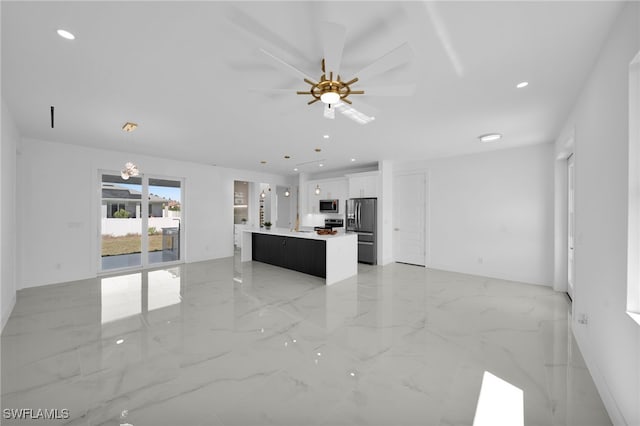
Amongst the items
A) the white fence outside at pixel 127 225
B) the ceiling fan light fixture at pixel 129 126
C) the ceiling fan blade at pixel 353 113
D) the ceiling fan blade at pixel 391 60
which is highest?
the ceiling fan light fixture at pixel 129 126

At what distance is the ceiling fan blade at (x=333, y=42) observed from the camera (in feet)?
5.05

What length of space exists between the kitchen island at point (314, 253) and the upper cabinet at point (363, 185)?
1787 millimetres

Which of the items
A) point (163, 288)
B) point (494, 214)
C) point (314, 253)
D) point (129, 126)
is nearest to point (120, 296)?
point (163, 288)

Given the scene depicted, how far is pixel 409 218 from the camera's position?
6.76 metres

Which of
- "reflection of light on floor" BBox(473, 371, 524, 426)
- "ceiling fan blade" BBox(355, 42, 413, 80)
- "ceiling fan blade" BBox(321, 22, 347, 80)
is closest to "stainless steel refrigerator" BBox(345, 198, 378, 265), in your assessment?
"reflection of light on floor" BBox(473, 371, 524, 426)

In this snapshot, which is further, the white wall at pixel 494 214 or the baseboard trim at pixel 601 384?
the white wall at pixel 494 214

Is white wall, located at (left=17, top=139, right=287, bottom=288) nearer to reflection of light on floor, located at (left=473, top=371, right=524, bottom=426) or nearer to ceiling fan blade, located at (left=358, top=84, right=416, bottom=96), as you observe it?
ceiling fan blade, located at (left=358, top=84, right=416, bottom=96)

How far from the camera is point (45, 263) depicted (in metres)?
4.84

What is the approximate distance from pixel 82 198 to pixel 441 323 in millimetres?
6951

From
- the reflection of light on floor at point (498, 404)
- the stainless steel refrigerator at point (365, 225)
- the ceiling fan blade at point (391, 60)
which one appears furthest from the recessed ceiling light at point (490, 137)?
the reflection of light on floor at point (498, 404)

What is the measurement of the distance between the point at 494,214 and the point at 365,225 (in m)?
2.90

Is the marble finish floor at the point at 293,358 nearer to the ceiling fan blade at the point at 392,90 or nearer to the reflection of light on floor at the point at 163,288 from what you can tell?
the reflection of light on floor at the point at 163,288

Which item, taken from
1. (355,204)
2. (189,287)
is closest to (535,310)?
(355,204)

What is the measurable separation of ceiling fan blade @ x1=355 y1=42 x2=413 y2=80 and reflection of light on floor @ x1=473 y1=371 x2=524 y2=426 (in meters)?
2.52
